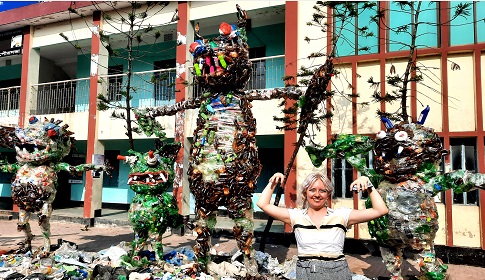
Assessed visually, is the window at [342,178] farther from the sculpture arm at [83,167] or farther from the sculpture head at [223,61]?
the sculpture arm at [83,167]

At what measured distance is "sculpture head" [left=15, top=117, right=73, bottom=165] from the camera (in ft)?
15.2

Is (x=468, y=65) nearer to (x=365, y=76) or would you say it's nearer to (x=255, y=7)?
(x=365, y=76)

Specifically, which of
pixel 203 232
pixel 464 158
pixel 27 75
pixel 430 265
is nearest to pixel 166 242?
pixel 203 232

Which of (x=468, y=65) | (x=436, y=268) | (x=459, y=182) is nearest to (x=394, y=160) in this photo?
(x=459, y=182)

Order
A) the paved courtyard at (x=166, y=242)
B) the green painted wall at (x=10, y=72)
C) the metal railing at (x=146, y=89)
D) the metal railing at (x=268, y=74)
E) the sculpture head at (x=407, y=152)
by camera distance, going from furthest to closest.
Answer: the green painted wall at (x=10, y=72), the metal railing at (x=146, y=89), the metal railing at (x=268, y=74), the paved courtyard at (x=166, y=242), the sculpture head at (x=407, y=152)

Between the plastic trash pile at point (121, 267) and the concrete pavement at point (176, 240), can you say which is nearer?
the plastic trash pile at point (121, 267)

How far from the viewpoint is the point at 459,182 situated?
304 cm

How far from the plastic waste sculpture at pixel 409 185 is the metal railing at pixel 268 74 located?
16.7 feet

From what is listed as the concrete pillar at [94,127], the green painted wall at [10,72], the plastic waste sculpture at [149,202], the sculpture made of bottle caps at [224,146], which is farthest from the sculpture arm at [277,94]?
the green painted wall at [10,72]

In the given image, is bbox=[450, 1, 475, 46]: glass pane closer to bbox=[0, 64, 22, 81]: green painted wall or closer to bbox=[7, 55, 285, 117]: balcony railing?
bbox=[7, 55, 285, 117]: balcony railing

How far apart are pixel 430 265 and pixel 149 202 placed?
3.04 metres

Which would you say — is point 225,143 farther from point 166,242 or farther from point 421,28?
point 421,28

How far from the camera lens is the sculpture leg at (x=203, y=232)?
347 cm

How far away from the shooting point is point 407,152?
10.5ft
